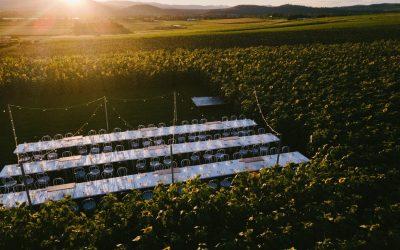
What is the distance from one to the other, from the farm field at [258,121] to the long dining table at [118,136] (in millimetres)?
1562

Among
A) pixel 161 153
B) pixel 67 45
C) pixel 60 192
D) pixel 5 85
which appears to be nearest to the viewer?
pixel 60 192

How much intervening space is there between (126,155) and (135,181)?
298cm

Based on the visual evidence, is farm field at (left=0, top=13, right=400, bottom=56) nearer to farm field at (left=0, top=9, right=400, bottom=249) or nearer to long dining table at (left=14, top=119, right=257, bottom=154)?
farm field at (left=0, top=9, right=400, bottom=249)

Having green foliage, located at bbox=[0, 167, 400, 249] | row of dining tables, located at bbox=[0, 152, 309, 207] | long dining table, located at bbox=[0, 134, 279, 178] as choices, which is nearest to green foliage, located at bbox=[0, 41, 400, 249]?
green foliage, located at bbox=[0, 167, 400, 249]

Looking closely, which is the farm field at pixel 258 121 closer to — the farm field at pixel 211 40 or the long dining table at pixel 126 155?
the long dining table at pixel 126 155

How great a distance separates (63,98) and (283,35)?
40.4m

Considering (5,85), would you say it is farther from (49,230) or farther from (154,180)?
(49,230)

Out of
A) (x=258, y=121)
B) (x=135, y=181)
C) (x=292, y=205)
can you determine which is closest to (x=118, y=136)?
(x=135, y=181)

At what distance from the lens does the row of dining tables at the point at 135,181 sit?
1422cm

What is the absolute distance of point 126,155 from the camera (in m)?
18.0

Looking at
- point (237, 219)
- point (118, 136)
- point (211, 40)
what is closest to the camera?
point (237, 219)

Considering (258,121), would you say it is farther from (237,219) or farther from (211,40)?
(211,40)

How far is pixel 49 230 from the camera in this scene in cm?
998

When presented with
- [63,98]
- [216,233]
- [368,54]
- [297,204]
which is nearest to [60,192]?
[216,233]
